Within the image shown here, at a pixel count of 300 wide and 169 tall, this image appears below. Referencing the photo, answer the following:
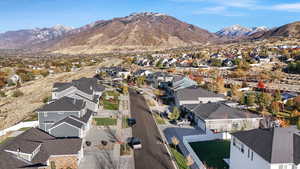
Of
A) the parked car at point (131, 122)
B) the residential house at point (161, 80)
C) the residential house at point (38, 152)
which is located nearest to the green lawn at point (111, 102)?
the parked car at point (131, 122)

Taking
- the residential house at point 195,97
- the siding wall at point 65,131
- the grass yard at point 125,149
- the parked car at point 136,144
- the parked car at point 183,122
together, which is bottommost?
the grass yard at point 125,149

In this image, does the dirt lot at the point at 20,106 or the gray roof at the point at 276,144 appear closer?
the gray roof at the point at 276,144

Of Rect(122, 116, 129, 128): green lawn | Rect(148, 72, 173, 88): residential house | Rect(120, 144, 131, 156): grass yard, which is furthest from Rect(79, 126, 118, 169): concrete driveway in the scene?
Rect(148, 72, 173, 88): residential house

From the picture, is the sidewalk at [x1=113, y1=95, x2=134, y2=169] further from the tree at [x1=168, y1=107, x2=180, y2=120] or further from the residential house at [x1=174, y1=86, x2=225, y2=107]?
the residential house at [x1=174, y1=86, x2=225, y2=107]

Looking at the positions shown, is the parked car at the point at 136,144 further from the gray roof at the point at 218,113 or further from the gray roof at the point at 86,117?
the gray roof at the point at 218,113

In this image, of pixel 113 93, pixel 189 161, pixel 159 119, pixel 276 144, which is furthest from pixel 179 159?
pixel 113 93
